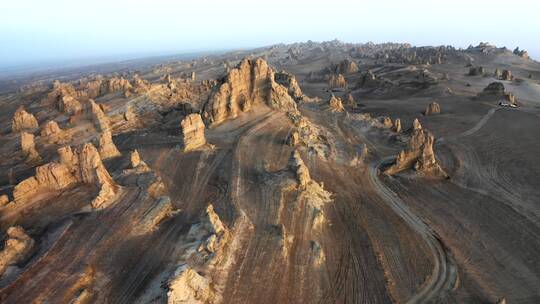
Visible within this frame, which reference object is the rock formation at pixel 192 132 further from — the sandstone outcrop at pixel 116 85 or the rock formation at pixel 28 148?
the sandstone outcrop at pixel 116 85

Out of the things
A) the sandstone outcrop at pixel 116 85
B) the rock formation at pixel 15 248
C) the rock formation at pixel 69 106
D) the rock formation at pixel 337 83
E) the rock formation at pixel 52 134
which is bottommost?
the rock formation at pixel 337 83

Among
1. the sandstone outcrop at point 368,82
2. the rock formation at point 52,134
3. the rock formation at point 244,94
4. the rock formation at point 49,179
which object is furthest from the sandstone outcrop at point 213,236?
the sandstone outcrop at point 368,82

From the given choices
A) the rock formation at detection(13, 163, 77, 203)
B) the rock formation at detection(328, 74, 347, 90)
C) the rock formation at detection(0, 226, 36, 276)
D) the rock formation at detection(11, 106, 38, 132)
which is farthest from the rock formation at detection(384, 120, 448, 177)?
the rock formation at detection(328, 74, 347, 90)

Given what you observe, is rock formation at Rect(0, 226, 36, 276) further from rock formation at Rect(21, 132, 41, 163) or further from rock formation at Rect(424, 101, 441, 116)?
rock formation at Rect(424, 101, 441, 116)

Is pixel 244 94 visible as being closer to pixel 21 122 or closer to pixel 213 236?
pixel 213 236

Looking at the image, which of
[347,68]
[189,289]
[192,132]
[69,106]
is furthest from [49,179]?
[347,68]

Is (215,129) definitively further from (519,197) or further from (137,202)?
(519,197)

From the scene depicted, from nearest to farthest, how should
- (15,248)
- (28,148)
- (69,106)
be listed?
1. (15,248)
2. (28,148)
3. (69,106)
